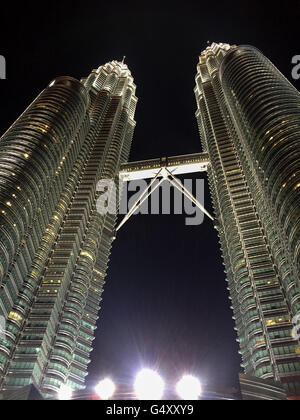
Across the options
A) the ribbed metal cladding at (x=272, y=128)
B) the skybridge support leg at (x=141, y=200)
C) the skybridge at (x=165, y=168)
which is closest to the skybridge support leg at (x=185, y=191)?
the skybridge at (x=165, y=168)

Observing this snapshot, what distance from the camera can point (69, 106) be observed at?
91562mm

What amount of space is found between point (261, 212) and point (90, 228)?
3613 cm

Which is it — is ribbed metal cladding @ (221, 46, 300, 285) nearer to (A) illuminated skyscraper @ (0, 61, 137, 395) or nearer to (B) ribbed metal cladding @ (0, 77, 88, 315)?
(B) ribbed metal cladding @ (0, 77, 88, 315)

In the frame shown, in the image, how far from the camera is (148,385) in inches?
1330

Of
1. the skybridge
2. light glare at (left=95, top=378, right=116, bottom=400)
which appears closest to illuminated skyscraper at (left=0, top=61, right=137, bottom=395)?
the skybridge

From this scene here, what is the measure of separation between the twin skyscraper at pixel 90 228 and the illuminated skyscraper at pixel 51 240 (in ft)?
0.67

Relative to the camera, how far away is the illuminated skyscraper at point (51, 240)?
65438 millimetres

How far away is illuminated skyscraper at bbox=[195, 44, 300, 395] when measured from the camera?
6066cm

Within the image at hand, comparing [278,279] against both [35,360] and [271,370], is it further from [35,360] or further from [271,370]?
[35,360]

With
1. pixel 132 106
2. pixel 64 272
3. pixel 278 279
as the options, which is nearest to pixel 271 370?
pixel 278 279

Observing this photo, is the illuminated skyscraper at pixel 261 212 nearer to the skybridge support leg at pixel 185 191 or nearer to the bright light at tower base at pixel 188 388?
the skybridge support leg at pixel 185 191

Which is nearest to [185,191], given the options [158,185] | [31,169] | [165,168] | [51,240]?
[158,185]

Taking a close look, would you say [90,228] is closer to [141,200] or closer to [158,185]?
[141,200]
